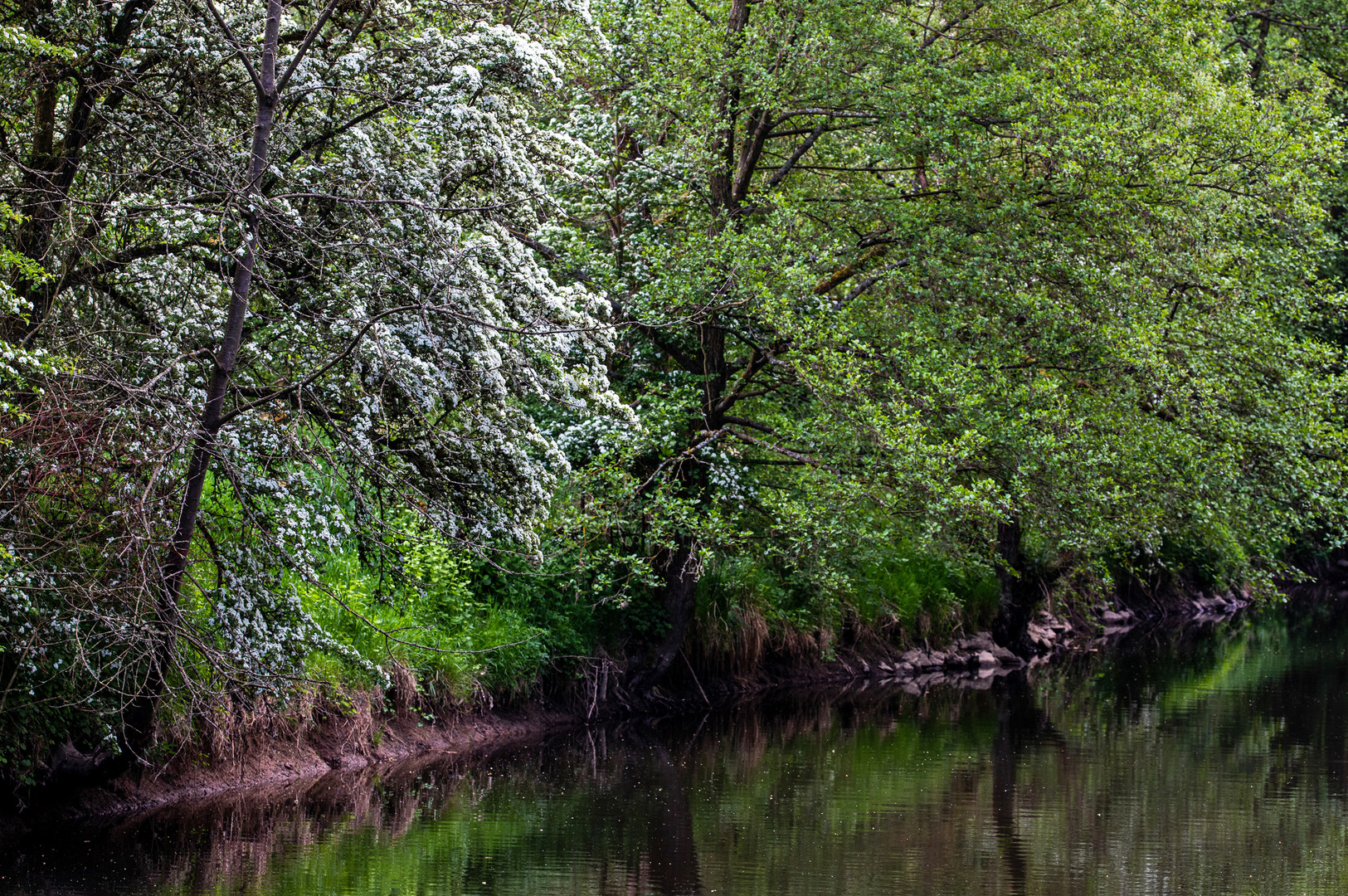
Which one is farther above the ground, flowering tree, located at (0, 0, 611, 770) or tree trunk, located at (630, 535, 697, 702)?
flowering tree, located at (0, 0, 611, 770)

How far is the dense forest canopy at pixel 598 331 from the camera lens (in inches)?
399

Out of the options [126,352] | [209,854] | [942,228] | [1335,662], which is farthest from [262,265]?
[1335,662]

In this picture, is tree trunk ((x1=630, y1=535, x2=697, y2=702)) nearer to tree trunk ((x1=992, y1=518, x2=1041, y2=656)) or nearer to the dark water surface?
the dark water surface

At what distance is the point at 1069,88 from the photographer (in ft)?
54.4

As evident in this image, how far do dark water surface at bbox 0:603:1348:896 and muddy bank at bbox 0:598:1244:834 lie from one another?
0.32m

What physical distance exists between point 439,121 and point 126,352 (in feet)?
9.40

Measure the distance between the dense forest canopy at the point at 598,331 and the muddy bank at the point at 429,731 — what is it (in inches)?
17.8

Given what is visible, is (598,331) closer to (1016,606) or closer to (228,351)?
(228,351)

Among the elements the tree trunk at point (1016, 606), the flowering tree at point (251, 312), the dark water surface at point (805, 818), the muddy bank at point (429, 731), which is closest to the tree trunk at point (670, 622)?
the muddy bank at point (429, 731)

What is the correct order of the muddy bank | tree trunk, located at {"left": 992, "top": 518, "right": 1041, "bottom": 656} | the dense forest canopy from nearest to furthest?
the dense forest canopy, the muddy bank, tree trunk, located at {"left": 992, "top": 518, "right": 1041, "bottom": 656}

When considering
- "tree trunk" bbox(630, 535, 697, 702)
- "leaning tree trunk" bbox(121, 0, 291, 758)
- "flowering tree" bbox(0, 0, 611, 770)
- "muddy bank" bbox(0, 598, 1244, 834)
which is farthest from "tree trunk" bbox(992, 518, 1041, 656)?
"leaning tree trunk" bbox(121, 0, 291, 758)

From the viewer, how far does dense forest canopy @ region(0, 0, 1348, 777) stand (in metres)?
10.1

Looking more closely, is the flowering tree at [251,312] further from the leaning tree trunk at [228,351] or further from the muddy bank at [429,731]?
the muddy bank at [429,731]

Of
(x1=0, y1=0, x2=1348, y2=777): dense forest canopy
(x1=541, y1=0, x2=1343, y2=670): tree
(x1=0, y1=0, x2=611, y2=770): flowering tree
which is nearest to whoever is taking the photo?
(x1=0, y1=0, x2=611, y2=770): flowering tree
